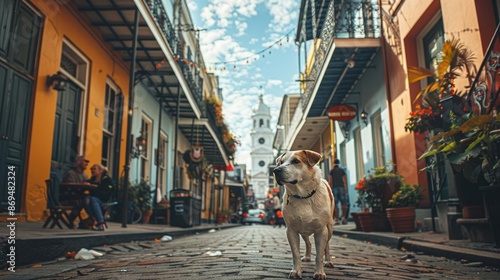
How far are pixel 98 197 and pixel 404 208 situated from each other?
519 cm

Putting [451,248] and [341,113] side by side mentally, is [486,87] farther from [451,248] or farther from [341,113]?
[341,113]

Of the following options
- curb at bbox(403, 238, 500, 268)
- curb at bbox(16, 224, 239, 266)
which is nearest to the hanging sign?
curb at bbox(403, 238, 500, 268)

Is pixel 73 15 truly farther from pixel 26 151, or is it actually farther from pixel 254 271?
pixel 254 271

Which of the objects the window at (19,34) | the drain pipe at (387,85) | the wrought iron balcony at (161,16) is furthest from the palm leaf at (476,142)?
the wrought iron balcony at (161,16)

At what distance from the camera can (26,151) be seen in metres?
6.86

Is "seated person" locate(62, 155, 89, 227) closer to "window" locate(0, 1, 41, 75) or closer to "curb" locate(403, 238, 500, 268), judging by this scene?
"window" locate(0, 1, 41, 75)

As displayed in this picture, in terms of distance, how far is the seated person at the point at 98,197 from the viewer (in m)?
6.72

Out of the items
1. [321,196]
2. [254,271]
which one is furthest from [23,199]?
[321,196]

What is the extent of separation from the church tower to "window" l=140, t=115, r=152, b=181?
78112 mm

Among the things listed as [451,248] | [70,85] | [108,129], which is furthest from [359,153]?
[451,248]

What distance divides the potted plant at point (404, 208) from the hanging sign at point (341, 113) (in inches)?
211

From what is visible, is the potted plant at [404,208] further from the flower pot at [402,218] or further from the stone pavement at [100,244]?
the stone pavement at [100,244]

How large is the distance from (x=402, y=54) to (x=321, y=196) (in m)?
7.60

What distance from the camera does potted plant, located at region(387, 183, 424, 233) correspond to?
23.5 ft
